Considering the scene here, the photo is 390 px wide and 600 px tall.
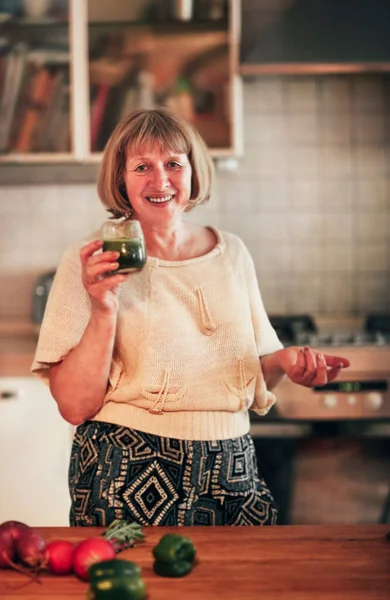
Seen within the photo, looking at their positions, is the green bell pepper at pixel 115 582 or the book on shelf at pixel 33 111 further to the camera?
the book on shelf at pixel 33 111

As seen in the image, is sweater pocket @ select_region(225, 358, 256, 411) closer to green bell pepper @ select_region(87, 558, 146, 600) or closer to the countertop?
green bell pepper @ select_region(87, 558, 146, 600)

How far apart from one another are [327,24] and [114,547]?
218 centimetres

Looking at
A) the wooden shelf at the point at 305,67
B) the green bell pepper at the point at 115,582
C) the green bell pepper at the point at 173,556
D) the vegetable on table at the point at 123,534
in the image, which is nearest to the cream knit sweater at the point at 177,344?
the vegetable on table at the point at 123,534

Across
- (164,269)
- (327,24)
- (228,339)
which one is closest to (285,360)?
(228,339)

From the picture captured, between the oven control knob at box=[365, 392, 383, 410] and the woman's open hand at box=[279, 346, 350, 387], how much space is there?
122 cm

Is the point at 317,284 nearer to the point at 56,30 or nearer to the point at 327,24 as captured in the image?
the point at 327,24

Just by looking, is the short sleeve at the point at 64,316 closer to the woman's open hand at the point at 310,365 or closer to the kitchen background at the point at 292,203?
the woman's open hand at the point at 310,365

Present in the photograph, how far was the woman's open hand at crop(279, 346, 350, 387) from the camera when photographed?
1.65 meters

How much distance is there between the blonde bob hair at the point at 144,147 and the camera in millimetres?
1723

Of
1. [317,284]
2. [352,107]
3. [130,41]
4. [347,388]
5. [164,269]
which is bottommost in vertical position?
[347,388]

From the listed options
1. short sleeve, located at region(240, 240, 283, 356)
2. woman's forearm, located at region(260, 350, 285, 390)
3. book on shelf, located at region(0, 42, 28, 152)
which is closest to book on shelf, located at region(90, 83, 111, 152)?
book on shelf, located at region(0, 42, 28, 152)

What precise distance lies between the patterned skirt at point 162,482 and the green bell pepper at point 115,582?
40 cm

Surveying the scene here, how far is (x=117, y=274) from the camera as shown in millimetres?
1586

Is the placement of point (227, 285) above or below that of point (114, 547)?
above
